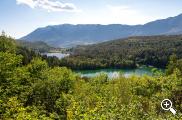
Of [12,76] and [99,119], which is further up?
[99,119]

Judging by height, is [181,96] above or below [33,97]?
above

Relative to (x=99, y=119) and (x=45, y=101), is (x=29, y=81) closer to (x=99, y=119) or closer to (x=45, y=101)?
(x=45, y=101)

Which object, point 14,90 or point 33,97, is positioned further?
point 33,97

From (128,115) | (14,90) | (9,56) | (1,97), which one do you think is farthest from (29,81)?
(128,115)

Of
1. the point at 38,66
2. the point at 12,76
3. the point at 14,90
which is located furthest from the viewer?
the point at 38,66

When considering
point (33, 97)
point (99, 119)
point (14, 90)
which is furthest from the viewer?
point (33, 97)

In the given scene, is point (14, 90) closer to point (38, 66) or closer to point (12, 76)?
point (12, 76)

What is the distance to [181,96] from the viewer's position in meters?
27.3

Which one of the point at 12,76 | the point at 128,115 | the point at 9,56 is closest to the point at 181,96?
the point at 128,115

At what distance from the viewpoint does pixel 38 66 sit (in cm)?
7850

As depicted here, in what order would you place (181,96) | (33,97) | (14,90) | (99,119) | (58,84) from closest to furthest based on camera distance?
1. (99,119)
2. (181,96)
3. (14,90)
4. (33,97)
5. (58,84)

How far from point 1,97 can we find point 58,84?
103ft

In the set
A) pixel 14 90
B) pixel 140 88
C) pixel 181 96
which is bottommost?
pixel 140 88

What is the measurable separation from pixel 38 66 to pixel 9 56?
19617mm
